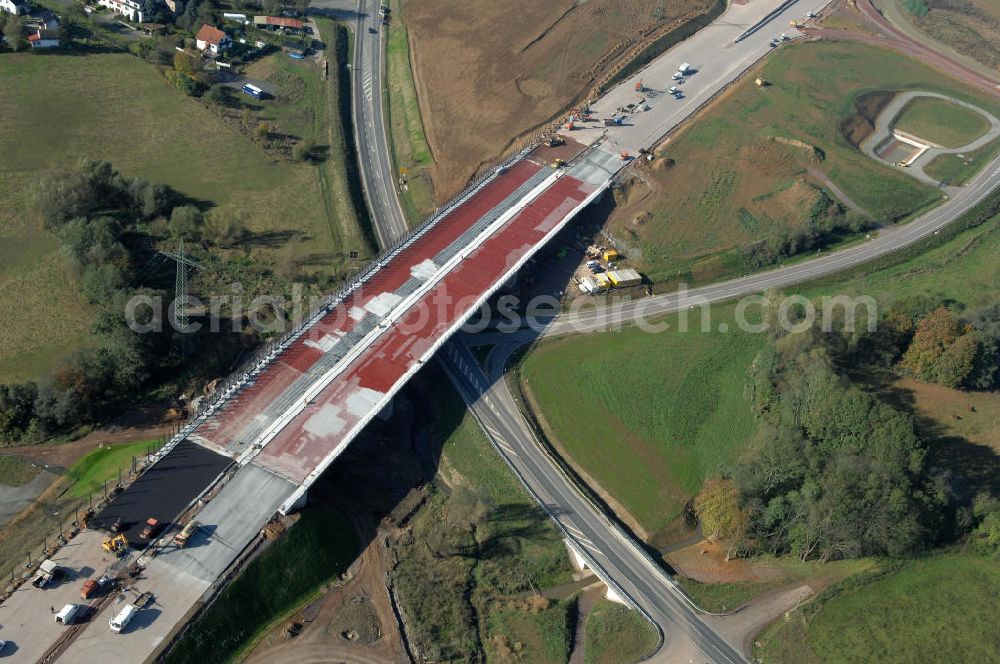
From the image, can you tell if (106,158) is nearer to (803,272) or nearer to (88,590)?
(88,590)

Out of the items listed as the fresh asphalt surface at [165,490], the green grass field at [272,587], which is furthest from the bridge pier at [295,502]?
the fresh asphalt surface at [165,490]

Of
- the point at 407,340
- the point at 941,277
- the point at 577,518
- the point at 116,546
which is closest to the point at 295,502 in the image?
the point at 116,546

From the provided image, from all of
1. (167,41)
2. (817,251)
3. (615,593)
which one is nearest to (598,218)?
(817,251)

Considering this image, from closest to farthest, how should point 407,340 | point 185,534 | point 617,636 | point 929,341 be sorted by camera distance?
point 185,534
point 617,636
point 407,340
point 929,341

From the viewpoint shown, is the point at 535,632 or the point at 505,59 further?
the point at 505,59

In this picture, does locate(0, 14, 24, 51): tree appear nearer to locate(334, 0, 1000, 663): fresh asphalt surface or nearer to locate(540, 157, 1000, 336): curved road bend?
locate(334, 0, 1000, 663): fresh asphalt surface

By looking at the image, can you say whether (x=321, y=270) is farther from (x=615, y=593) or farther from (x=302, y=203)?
(x=615, y=593)

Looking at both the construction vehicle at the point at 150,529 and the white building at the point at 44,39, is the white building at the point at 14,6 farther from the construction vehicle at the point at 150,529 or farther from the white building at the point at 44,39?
the construction vehicle at the point at 150,529
